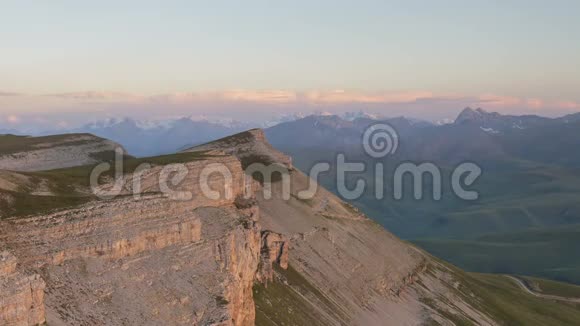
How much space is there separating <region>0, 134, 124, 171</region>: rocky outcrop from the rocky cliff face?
131 feet

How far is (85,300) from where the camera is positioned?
4778 cm

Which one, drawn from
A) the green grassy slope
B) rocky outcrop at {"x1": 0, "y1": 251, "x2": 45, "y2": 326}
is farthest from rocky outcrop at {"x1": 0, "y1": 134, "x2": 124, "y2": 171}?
the green grassy slope

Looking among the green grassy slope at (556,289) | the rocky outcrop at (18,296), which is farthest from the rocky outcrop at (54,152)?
the green grassy slope at (556,289)

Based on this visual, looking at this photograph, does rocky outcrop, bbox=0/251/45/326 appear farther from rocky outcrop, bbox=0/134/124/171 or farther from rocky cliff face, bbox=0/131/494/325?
rocky outcrop, bbox=0/134/124/171

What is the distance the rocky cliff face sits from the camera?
47.0m

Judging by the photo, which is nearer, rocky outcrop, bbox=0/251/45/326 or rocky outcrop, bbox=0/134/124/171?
rocky outcrop, bbox=0/251/45/326

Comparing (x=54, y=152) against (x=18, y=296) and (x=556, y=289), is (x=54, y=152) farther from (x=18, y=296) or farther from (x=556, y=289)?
(x=556, y=289)

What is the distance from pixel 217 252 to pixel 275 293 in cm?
2205

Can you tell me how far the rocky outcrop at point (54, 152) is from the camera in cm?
10721

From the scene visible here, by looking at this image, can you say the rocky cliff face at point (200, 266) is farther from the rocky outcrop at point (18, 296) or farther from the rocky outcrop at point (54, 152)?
the rocky outcrop at point (54, 152)

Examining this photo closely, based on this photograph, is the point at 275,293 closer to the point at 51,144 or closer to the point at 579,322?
the point at 51,144

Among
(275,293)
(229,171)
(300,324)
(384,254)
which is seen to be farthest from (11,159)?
(384,254)

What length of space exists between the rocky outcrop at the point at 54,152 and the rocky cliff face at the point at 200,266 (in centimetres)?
3997

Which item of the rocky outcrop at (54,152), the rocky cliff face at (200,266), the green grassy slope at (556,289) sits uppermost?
the rocky outcrop at (54,152)
